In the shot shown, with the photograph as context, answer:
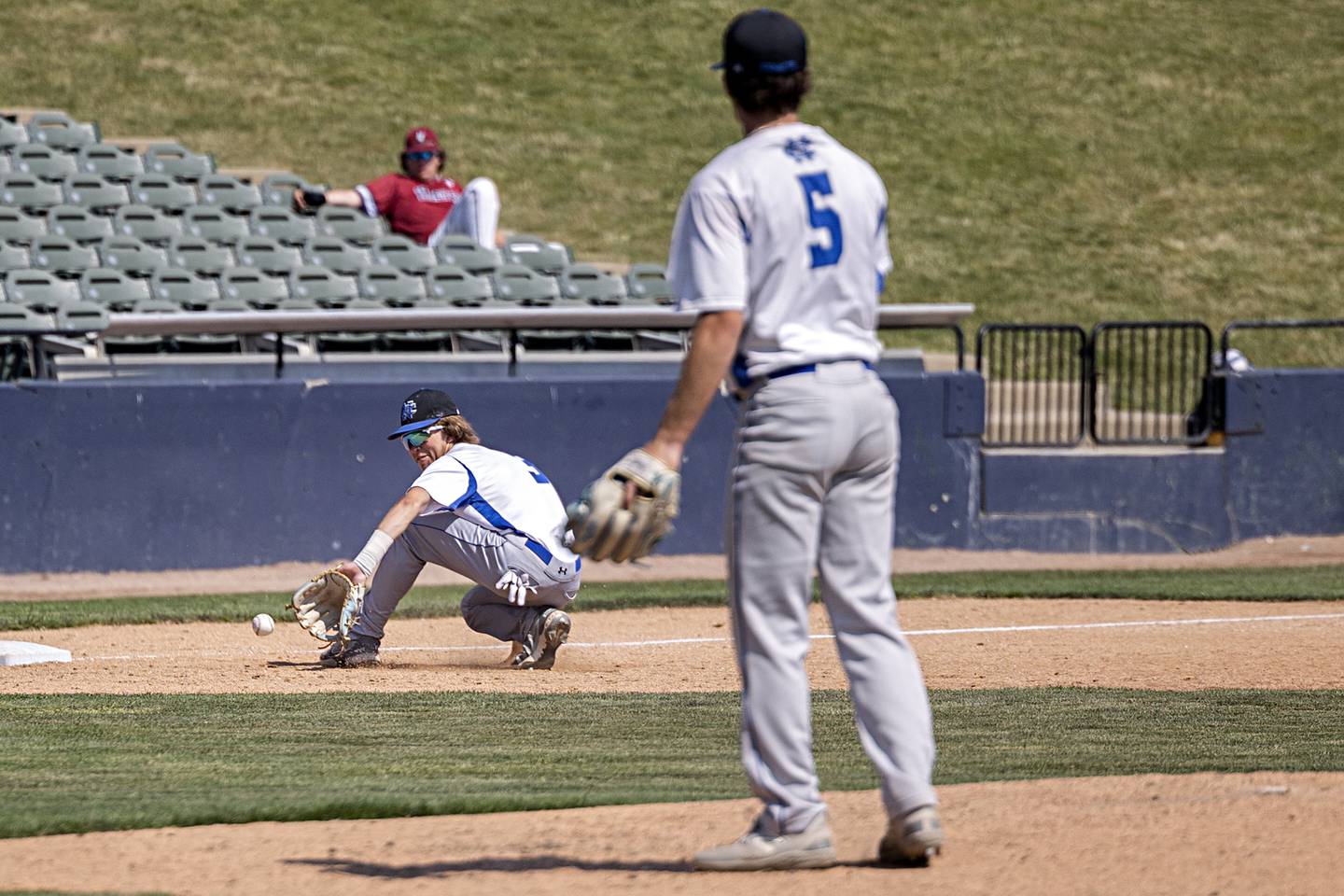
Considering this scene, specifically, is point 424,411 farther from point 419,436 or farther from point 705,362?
point 705,362

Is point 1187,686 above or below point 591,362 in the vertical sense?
below

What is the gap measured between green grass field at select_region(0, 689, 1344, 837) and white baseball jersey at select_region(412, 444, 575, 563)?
30.7 inches

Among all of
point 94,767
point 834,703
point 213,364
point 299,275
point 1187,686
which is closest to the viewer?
point 94,767

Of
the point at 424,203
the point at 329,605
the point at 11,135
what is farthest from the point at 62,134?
the point at 329,605

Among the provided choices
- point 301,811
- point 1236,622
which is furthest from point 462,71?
point 301,811

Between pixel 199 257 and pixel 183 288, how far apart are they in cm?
122

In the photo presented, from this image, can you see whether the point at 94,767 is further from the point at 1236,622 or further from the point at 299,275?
the point at 299,275

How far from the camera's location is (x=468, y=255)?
56.3 ft

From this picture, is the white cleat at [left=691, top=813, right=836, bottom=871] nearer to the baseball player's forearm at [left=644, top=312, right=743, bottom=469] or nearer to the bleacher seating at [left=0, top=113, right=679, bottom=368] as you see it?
the baseball player's forearm at [left=644, top=312, right=743, bottom=469]

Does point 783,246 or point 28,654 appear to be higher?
point 783,246

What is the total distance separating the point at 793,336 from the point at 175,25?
1120 inches

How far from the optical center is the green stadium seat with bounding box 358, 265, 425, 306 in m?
15.9

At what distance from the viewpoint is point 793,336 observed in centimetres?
422

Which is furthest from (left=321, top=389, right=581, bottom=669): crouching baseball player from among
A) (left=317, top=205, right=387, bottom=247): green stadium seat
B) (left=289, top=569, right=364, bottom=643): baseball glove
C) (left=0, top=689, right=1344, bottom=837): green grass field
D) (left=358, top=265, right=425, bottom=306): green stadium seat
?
→ (left=317, top=205, right=387, bottom=247): green stadium seat
